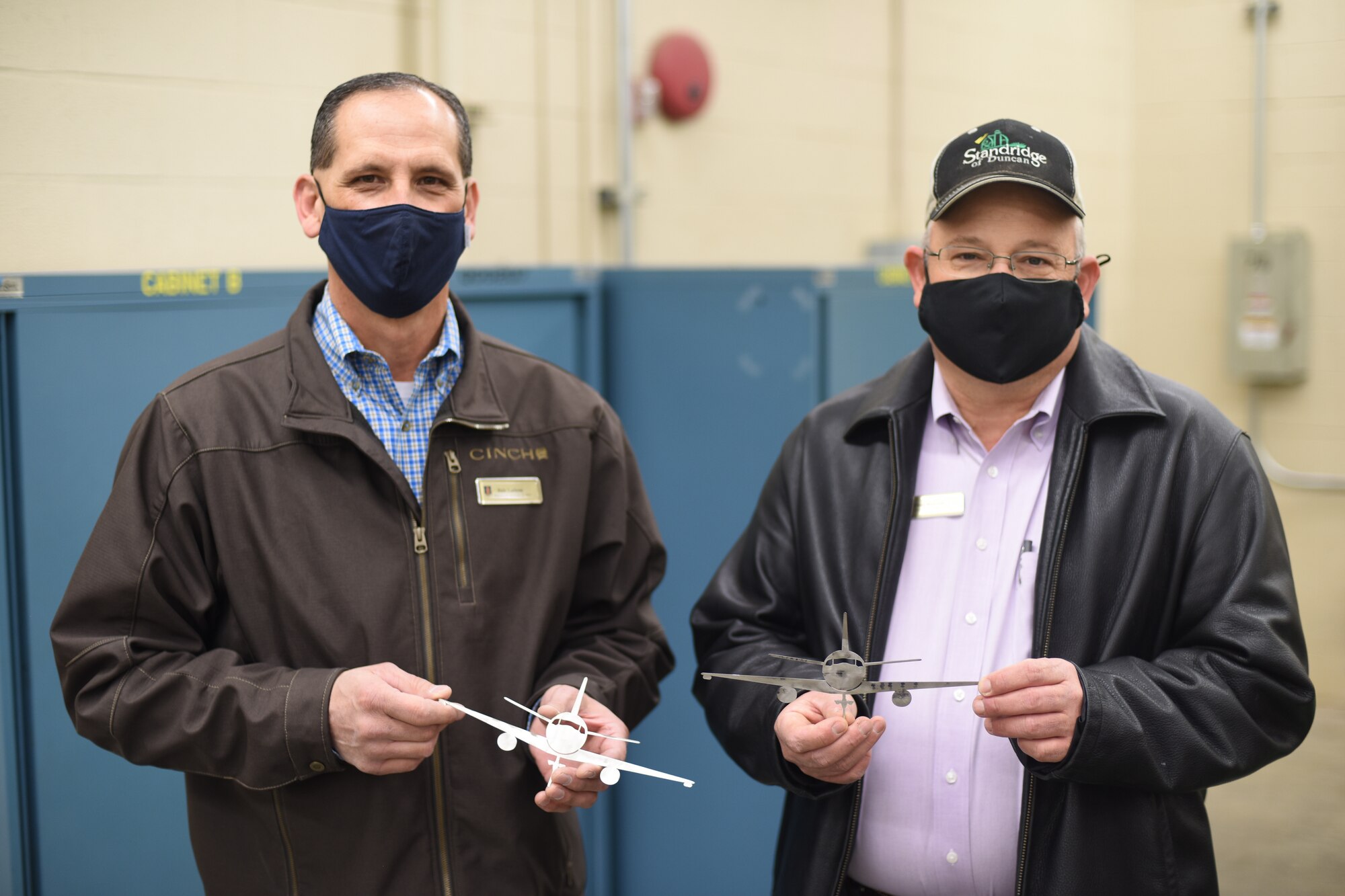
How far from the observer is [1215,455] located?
5.02 feet

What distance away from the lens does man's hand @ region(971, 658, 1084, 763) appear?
1405mm

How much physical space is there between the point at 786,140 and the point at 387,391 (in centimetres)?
297

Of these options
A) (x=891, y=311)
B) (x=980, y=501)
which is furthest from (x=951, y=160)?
(x=891, y=311)

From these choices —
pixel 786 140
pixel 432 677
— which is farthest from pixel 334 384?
pixel 786 140

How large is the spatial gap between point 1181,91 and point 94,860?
431cm

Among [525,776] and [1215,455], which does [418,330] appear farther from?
[1215,455]

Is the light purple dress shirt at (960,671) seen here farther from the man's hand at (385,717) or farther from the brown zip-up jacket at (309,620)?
the man's hand at (385,717)

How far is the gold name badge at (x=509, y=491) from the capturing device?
1.68 m

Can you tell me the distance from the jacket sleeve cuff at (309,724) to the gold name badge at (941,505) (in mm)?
812

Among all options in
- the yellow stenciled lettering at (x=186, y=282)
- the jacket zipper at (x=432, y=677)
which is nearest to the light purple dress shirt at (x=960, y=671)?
the jacket zipper at (x=432, y=677)

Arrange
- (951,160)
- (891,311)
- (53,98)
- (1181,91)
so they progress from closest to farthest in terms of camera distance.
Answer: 1. (951,160)
2. (53,98)
3. (891,311)
4. (1181,91)

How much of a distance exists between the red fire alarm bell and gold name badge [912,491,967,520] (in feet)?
8.31

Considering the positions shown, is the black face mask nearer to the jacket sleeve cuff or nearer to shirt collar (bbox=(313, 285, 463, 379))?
shirt collar (bbox=(313, 285, 463, 379))

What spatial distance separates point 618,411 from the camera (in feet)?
10.6
